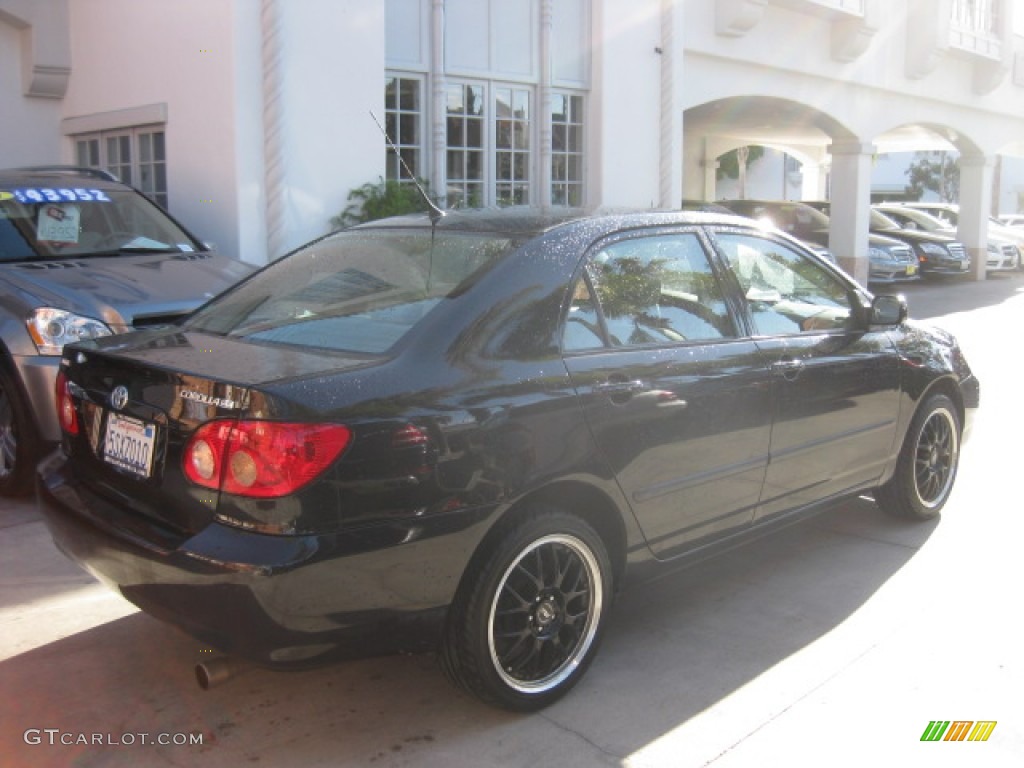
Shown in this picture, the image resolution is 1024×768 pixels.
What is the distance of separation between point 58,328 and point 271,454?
9.79 ft

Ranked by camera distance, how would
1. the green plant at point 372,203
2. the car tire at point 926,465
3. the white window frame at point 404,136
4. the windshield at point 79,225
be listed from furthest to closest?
the white window frame at point 404,136 → the green plant at point 372,203 → the windshield at point 79,225 → the car tire at point 926,465

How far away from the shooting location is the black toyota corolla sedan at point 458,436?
2943 mm

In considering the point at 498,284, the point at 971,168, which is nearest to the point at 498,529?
the point at 498,284

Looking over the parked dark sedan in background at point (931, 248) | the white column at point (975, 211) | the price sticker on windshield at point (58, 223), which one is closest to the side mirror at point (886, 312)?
the price sticker on windshield at point (58, 223)

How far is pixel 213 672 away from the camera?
3.23 metres

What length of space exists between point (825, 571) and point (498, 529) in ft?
7.05

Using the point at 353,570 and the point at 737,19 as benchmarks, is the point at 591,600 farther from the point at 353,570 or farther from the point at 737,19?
the point at 737,19

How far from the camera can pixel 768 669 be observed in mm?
3811

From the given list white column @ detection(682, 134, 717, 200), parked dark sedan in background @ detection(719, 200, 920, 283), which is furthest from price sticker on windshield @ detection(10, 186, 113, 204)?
white column @ detection(682, 134, 717, 200)

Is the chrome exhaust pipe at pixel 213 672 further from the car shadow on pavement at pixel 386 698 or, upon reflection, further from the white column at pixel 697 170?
the white column at pixel 697 170

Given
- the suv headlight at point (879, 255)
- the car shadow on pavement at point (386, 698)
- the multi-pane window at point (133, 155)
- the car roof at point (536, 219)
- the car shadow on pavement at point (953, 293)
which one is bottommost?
the car shadow on pavement at point (386, 698)

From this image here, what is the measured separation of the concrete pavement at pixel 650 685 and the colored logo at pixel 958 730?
30 mm

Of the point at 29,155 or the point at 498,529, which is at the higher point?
the point at 29,155

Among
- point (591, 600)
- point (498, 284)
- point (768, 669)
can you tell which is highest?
point (498, 284)
